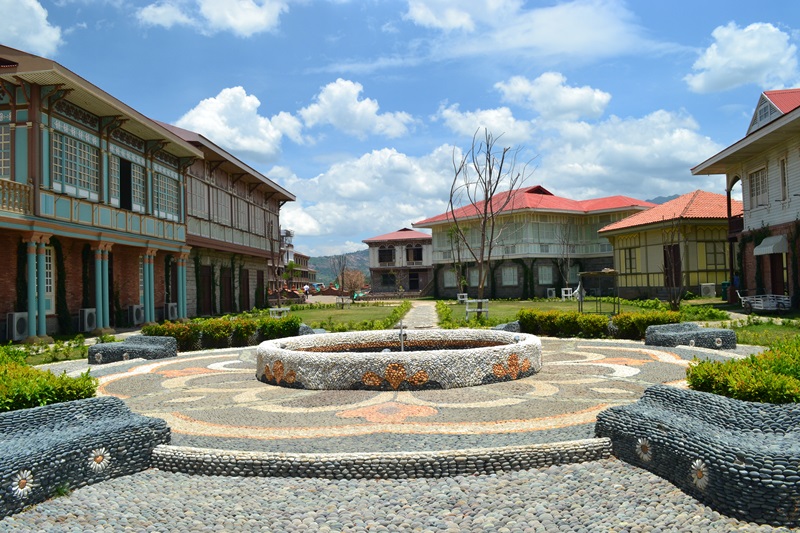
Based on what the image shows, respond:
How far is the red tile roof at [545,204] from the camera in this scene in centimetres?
4631

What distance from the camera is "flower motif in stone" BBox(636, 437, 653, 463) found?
19.2ft

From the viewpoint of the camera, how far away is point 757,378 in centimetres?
640

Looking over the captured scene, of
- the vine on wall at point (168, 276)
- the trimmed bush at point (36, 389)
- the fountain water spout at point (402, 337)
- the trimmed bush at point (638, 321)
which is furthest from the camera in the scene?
the vine on wall at point (168, 276)

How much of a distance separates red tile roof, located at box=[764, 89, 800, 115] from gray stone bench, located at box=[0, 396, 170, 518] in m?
30.2

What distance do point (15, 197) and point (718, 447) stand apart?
770 inches

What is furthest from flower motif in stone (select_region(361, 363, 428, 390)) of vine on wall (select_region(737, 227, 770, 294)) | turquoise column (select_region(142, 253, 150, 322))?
vine on wall (select_region(737, 227, 770, 294))

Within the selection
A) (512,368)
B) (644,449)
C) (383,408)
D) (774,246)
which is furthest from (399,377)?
(774,246)

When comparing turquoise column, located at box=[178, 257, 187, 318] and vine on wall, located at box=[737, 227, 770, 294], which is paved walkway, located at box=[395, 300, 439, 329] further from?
vine on wall, located at box=[737, 227, 770, 294]

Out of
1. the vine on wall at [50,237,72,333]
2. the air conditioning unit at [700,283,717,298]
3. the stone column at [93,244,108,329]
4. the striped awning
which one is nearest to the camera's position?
the vine on wall at [50,237,72,333]

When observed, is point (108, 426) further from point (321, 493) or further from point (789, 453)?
point (789, 453)

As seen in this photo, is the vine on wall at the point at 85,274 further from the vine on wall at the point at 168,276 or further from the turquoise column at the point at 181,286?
the turquoise column at the point at 181,286

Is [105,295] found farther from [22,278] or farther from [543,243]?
[543,243]

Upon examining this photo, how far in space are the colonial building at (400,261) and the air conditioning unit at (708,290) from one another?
1530 inches

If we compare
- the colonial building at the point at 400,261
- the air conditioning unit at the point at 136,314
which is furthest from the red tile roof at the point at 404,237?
the air conditioning unit at the point at 136,314
